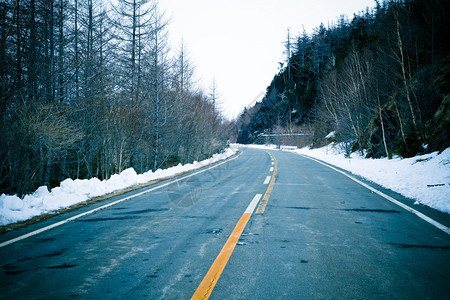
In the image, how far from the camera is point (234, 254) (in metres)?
3.38

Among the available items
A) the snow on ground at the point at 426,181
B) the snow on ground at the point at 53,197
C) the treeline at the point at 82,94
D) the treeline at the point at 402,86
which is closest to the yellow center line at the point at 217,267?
the snow on ground at the point at 53,197

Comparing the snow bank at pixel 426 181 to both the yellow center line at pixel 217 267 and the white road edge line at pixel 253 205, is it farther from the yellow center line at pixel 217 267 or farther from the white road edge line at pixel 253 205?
the yellow center line at pixel 217 267

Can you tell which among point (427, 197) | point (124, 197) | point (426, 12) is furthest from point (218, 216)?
point (426, 12)

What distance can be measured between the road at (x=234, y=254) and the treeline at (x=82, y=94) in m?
4.44

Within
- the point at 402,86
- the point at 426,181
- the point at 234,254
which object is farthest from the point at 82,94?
the point at 402,86

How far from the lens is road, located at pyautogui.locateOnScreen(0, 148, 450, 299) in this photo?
2.58m

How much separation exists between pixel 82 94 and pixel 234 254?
12410 millimetres

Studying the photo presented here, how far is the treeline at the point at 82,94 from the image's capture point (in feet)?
26.1

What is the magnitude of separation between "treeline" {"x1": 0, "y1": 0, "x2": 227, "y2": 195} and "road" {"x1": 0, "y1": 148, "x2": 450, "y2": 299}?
14.6 feet

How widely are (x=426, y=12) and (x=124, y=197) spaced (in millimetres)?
20331

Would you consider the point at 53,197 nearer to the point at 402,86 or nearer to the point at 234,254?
the point at 234,254

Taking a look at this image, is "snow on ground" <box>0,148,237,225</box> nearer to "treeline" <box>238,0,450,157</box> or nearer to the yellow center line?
the yellow center line

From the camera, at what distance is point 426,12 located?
16.0 meters

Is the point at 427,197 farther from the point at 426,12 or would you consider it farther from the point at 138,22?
the point at 138,22
